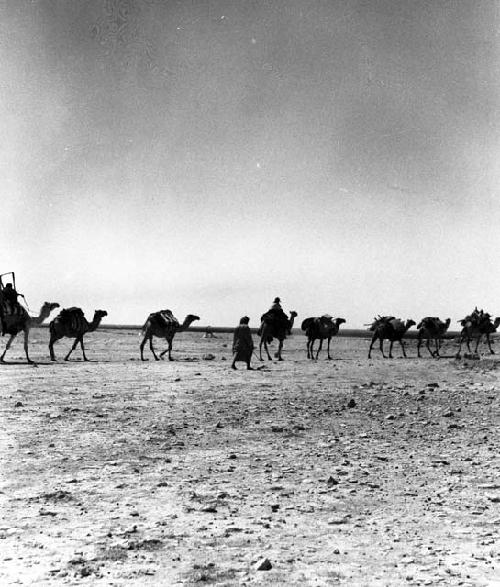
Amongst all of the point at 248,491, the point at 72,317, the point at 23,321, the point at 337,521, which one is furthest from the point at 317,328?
the point at 337,521

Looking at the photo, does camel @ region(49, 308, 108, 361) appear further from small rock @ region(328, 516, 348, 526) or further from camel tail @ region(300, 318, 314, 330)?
small rock @ region(328, 516, 348, 526)

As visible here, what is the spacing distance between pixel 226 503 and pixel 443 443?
3.86m

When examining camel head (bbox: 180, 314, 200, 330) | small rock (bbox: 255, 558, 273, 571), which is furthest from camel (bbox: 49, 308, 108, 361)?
small rock (bbox: 255, 558, 273, 571)

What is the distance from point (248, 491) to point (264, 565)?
1.75 m

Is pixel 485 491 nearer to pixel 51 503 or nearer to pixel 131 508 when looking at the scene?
pixel 131 508

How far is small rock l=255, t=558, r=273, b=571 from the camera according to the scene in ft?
13.1

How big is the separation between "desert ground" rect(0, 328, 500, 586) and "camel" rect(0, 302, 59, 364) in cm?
812

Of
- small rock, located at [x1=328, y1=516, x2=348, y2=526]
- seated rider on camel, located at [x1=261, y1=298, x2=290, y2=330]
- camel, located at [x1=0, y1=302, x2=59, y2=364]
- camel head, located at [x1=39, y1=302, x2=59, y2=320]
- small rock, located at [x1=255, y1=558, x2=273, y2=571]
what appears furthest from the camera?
seated rider on camel, located at [x1=261, y1=298, x2=290, y2=330]

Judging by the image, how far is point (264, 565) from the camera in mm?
4031

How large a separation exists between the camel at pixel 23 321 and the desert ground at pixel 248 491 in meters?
8.12

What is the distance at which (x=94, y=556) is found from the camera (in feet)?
13.7

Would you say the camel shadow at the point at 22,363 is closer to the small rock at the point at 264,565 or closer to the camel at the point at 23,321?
the camel at the point at 23,321

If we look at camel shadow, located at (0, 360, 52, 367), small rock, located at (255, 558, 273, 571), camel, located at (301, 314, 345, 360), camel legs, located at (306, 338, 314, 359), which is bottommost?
small rock, located at (255, 558, 273, 571)

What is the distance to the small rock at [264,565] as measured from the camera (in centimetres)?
400
